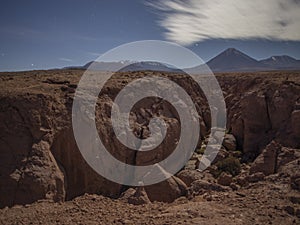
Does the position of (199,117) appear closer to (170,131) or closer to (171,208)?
(170,131)

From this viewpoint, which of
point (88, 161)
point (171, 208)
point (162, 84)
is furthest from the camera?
point (162, 84)

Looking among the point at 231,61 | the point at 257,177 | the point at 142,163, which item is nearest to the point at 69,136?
the point at 142,163

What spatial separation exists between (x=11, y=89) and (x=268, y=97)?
536 inches

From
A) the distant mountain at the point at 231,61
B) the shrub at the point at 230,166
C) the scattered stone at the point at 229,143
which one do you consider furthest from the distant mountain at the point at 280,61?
the shrub at the point at 230,166

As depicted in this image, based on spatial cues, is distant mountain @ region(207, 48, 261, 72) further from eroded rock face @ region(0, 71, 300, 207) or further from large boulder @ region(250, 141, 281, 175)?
large boulder @ region(250, 141, 281, 175)

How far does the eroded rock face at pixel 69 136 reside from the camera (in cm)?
1144

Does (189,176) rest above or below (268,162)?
below

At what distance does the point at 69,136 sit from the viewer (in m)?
13.0

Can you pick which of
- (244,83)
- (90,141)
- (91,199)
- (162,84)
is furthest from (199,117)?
(91,199)

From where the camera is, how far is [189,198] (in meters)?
11.4

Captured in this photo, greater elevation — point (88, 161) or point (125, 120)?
point (125, 120)

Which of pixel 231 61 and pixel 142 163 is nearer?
pixel 142 163

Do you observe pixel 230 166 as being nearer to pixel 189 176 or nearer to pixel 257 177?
pixel 189 176

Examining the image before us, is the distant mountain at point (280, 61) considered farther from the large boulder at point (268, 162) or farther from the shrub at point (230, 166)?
the large boulder at point (268, 162)
